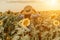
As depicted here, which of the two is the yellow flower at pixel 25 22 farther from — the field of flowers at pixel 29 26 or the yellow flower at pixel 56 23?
the yellow flower at pixel 56 23

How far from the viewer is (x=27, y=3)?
77.9 inches

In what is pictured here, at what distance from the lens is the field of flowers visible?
5.16ft

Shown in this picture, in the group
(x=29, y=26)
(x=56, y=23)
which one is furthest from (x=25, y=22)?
(x=56, y=23)

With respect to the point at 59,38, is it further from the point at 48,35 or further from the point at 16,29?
the point at 16,29

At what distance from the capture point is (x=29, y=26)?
1.64 m

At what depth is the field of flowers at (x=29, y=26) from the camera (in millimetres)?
1572

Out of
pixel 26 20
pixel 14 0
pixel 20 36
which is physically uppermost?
pixel 14 0

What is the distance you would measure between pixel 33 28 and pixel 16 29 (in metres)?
0.17

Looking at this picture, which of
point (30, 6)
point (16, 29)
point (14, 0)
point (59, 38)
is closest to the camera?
point (59, 38)

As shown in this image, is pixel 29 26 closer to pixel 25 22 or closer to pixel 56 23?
pixel 25 22

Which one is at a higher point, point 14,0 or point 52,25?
point 14,0

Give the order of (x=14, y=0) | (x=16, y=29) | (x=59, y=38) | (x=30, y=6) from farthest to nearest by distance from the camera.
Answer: (x=14, y=0) < (x=30, y=6) < (x=16, y=29) < (x=59, y=38)

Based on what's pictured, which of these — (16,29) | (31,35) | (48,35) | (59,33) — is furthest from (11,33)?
(59,33)

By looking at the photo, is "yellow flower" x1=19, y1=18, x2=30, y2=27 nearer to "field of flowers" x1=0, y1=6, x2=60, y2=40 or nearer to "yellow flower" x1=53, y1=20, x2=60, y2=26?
"field of flowers" x1=0, y1=6, x2=60, y2=40
